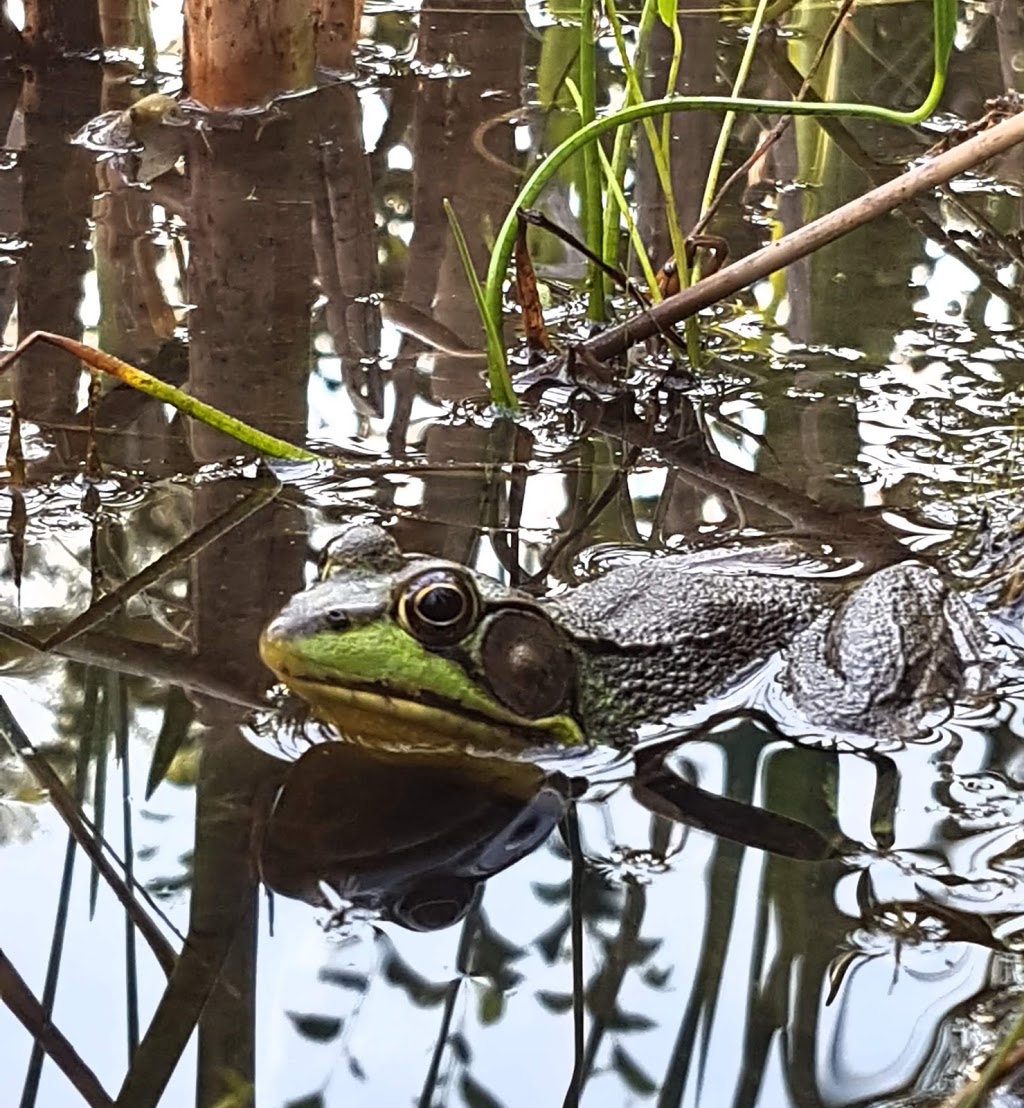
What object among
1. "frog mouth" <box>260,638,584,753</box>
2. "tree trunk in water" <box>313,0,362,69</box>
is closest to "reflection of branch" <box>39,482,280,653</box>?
"frog mouth" <box>260,638,584,753</box>

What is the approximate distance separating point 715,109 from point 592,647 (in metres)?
1.17

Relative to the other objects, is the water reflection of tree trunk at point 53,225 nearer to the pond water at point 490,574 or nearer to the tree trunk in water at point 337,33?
the pond water at point 490,574

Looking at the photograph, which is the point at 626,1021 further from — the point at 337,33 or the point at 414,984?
the point at 337,33

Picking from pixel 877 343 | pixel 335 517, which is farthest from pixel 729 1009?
pixel 877 343

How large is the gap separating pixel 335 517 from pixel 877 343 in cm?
183

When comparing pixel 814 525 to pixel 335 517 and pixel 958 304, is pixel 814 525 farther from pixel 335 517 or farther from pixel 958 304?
pixel 958 304

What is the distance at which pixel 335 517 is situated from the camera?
11.2 ft

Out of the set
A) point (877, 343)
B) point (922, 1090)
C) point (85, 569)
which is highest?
point (877, 343)

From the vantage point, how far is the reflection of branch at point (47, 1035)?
6.10ft

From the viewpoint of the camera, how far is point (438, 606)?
2615 mm

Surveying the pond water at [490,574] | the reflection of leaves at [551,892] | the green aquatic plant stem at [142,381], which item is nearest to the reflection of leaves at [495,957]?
the pond water at [490,574]

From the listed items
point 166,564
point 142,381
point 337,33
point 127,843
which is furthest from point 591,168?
point 337,33

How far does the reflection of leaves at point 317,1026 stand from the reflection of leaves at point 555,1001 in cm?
27

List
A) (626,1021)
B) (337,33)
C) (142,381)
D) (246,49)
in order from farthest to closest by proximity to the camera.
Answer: (337,33), (246,49), (142,381), (626,1021)
